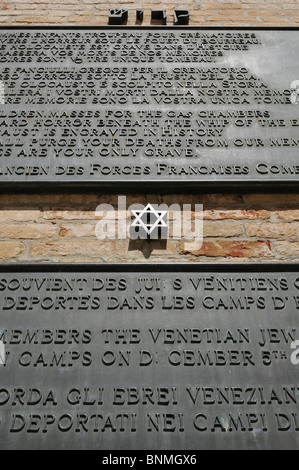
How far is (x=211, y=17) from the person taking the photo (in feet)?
14.8

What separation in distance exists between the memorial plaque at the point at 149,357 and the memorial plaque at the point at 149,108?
0.77 metres

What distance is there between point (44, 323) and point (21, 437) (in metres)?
0.59

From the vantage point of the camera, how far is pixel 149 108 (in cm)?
347

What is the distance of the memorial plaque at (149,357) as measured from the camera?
208 cm

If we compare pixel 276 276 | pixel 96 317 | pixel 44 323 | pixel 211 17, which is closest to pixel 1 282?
pixel 44 323

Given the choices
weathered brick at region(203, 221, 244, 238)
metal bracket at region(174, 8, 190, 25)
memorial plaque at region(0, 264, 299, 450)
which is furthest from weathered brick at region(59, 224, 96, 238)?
metal bracket at region(174, 8, 190, 25)

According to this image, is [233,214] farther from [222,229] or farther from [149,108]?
[149,108]

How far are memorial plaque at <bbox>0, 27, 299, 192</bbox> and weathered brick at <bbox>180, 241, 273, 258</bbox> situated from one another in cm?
42

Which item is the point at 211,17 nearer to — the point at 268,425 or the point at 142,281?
the point at 142,281

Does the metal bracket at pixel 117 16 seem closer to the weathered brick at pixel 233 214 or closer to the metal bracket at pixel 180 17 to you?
the metal bracket at pixel 180 17

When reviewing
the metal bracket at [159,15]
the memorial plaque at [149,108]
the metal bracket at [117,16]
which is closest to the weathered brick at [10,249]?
the memorial plaque at [149,108]

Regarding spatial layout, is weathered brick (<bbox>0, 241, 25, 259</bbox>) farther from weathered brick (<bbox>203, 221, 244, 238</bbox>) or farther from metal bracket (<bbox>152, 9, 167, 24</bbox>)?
metal bracket (<bbox>152, 9, 167, 24</bbox>)

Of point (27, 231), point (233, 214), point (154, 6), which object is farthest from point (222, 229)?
point (154, 6)

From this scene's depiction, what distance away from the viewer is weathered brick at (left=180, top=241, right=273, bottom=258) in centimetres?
283
